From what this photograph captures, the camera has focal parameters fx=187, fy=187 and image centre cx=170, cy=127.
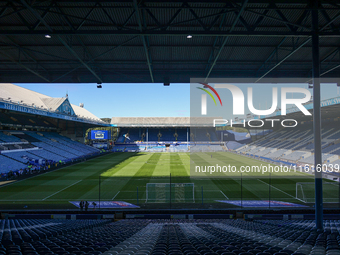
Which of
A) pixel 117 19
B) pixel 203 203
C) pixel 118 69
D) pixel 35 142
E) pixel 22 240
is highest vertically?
pixel 117 19

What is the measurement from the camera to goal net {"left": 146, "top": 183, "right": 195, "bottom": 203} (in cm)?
1461

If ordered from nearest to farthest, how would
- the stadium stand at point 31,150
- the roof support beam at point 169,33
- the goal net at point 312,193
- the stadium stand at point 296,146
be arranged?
1. the roof support beam at point 169,33
2. the goal net at point 312,193
3. the stadium stand at point 31,150
4. the stadium stand at point 296,146

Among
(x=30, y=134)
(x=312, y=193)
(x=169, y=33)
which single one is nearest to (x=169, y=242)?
(x=169, y=33)

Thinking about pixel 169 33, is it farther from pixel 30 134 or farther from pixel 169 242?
pixel 30 134

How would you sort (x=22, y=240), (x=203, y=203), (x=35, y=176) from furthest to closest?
(x=35, y=176) < (x=203, y=203) < (x=22, y=240)

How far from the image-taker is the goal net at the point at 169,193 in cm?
1461

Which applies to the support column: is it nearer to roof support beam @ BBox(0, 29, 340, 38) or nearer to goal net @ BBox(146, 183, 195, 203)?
roof support beam @ BBox(0, 29, 340, 38)

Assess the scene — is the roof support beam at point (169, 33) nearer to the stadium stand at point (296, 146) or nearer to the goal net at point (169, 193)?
the goal net at point (169, 193)

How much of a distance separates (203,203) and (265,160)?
83.9 feet

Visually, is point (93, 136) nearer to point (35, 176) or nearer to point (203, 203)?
point (35, 176)

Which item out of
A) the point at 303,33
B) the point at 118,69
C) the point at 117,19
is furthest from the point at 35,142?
the point at 303,33

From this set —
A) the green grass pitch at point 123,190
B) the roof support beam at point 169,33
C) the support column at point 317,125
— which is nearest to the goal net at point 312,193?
the green grass pitch at point 123,190

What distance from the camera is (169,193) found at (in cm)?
1545

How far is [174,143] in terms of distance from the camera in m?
66.4
